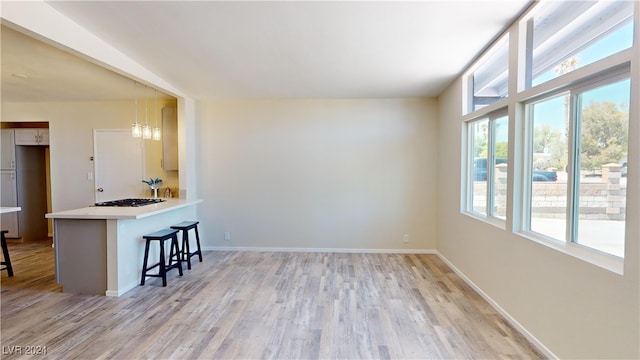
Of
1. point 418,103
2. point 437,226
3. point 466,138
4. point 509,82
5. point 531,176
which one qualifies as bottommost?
point 437,226

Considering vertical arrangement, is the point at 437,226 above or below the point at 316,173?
below

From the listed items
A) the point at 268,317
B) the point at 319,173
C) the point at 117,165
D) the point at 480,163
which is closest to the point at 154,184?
the point at 117,165

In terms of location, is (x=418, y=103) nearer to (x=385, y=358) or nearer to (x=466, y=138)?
(x=466, y=138)

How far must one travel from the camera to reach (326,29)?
2.69 metres

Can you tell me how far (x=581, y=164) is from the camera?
202 centimetres

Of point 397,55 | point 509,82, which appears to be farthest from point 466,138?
point 397,55

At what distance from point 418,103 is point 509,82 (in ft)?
7.38

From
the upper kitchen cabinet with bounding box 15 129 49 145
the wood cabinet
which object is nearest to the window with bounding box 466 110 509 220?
the upper kitchen cabinet with bounding box 15 129 49 145

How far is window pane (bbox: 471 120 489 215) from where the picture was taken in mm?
3496

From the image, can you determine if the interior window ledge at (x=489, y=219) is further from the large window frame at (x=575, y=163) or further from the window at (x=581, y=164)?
the large window frame at (x=575, y=163)

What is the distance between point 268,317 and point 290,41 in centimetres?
271

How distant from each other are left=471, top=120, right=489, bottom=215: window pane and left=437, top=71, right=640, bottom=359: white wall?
0.82 ft

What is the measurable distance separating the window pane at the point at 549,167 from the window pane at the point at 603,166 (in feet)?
0.52

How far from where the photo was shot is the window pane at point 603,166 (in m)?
1.72
